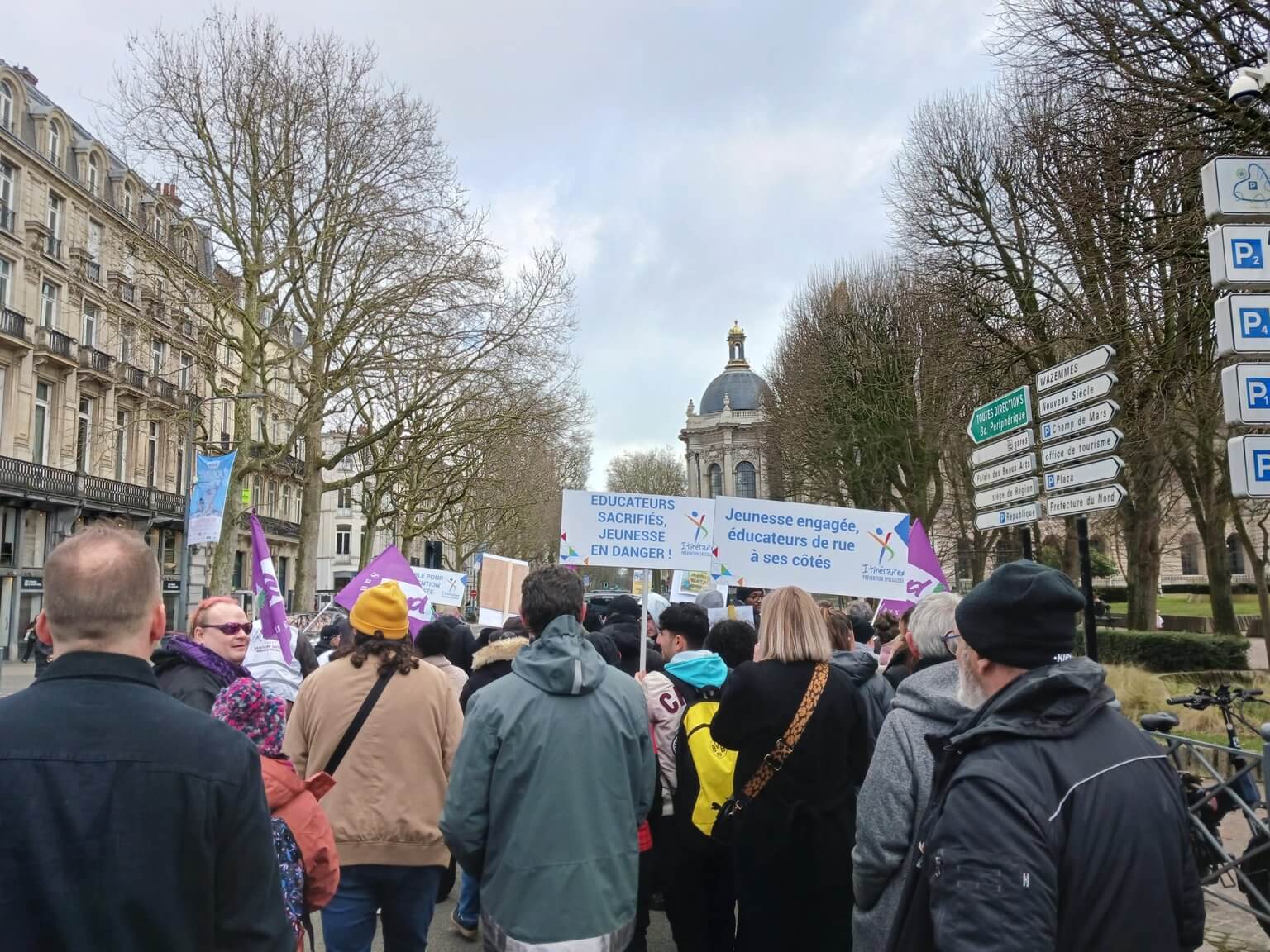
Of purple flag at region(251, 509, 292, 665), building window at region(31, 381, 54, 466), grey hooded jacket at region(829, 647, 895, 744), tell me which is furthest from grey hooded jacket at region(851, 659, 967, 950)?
building window at region(31, 381, 54, 466)

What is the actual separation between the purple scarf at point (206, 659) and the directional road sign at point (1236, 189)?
5172mm

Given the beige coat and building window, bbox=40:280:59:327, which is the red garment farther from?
building window, bbox=40:280:59:327

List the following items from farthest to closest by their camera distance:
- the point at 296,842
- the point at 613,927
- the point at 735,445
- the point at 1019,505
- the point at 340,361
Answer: the point at 735,445 → the point at 340,361 → the point at 1019,505 → the point at 613,927 → the point at 296,842

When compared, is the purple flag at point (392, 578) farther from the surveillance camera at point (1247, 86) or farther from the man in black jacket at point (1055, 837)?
the surveillance camera at point (1247, 86)

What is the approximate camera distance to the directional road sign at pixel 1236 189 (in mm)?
4969

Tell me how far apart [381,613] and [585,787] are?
1.25m

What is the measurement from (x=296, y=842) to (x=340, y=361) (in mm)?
20400

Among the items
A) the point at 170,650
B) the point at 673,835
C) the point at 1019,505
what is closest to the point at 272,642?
the point at 170,650

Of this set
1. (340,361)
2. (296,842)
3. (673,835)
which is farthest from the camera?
(340,361)

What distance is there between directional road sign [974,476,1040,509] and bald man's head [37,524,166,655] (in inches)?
242

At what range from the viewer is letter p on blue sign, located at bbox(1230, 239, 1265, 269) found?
4863mm

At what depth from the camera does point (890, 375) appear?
28.5 metres

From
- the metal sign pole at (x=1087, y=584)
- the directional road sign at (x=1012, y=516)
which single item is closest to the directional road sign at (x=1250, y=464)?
the metal sign pole at (x=1087, y=584)

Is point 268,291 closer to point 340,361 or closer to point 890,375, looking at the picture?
point 340,361
